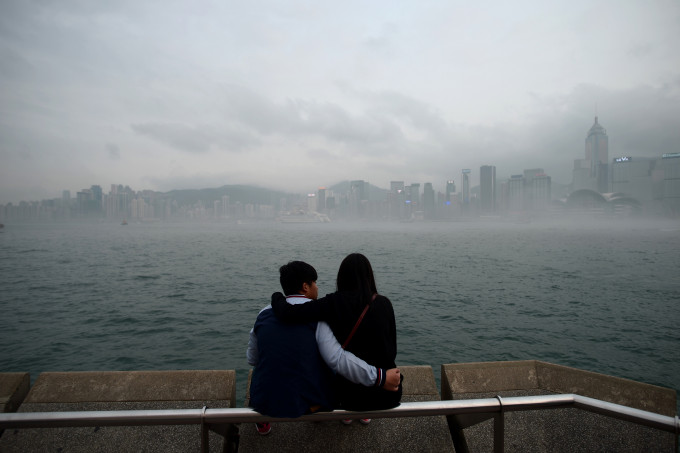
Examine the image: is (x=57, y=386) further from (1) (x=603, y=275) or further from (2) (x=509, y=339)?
(1) (x=603, y=275)

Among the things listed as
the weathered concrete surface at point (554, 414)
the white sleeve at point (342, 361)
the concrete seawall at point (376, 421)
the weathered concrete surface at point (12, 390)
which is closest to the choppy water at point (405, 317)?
the weathered concrete surface at point (12, 390)

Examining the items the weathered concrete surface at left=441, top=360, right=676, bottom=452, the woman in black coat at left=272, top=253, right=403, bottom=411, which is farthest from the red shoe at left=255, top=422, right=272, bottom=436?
the weathered concrete surface at left=441, top=360, right=676, bottom=452

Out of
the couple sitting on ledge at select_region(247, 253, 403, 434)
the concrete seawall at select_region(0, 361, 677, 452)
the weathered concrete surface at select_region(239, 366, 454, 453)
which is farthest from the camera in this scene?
the weathered concrete surface at select_region(239, 366, 454, 453)

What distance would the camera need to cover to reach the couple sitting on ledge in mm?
2420

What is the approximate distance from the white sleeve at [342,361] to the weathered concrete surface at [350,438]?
0.75m

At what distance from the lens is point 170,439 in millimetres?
3053

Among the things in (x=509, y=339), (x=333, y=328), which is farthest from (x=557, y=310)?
(x=333, y=328)

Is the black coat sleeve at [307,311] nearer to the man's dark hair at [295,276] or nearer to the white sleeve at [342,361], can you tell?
the white sleeve at [342,361]

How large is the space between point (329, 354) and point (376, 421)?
987 mm

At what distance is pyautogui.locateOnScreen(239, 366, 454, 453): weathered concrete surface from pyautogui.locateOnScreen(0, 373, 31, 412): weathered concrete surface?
270cm

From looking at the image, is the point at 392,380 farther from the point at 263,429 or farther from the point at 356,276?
the point at 263,429

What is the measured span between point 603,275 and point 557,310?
15.2 meters

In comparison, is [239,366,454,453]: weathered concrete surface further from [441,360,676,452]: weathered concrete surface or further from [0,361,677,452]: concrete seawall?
[441,360,676,452]: weathered concrete surface

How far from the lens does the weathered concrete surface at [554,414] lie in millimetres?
2445
